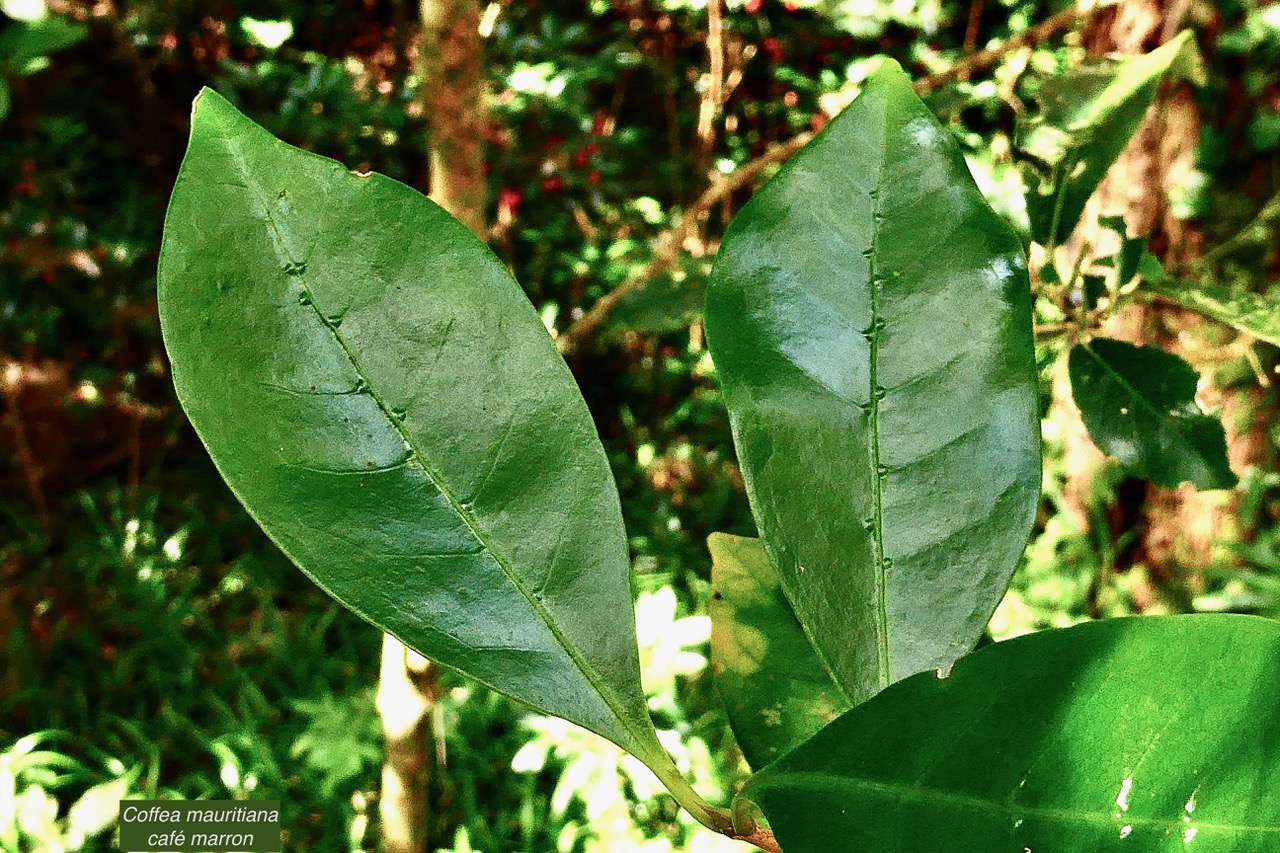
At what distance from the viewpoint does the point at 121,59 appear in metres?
2.40

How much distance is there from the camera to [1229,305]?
55 cm

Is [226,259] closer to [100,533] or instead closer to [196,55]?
[196,55]

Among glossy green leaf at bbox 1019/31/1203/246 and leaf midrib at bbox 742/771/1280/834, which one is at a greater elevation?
glossy green leaf at bbox 1019/31/1203/246

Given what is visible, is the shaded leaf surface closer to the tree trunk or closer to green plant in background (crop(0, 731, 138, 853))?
the tree trunk

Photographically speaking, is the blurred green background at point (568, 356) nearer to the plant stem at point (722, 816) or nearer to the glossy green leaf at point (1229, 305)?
the glossy green leaf at point (1229, 305)

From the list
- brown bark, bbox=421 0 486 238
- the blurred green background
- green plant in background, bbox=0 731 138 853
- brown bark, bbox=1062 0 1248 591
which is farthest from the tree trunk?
brown bark, bbox=1062 0 1248 591

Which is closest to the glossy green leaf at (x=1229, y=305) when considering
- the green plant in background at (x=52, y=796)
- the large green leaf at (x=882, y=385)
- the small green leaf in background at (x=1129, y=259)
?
the small green leaf in background at (x=1129, y=259)

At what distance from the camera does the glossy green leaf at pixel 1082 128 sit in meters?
0.51

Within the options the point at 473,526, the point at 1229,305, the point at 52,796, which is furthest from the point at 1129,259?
the point at 52,796

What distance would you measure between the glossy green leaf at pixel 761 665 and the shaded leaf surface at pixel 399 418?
0.25 ft

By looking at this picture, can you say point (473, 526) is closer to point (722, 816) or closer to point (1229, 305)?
point (722, 816)

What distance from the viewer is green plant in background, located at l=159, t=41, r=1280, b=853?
0.79 ft

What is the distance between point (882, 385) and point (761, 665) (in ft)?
0.40

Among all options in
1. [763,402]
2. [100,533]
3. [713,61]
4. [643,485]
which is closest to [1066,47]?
[713,61]
